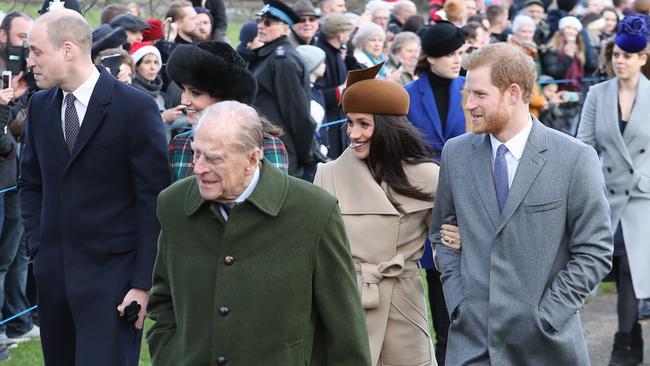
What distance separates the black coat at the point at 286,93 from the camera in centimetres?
916

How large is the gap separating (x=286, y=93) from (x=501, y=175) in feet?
13.7

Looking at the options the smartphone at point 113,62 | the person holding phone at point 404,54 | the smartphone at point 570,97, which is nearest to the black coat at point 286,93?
the smartphone at point 113,62

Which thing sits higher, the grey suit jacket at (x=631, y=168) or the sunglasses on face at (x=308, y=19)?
the grey suit jacket at (x=631, y=168)

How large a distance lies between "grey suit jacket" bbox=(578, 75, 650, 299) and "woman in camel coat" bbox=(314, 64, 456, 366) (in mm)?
2756

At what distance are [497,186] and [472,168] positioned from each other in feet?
0.48

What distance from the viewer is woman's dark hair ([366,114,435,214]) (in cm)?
588

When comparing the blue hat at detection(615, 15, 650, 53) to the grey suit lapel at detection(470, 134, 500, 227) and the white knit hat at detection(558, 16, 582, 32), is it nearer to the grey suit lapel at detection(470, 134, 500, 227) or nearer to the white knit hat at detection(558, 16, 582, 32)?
the grey suit lapel at detection(470, 134, 500, 227)

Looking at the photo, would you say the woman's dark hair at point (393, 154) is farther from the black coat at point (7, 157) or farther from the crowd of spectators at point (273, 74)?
the black coat at point (7, 157)

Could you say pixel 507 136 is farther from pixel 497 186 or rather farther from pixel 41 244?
pixel 41 244

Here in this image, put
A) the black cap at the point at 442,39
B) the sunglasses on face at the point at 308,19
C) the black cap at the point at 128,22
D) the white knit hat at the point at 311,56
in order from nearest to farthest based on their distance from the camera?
1. the black cap at the point at 442,39
2. the black cap at the point at 128,22
3. the white knit hat at the point at 311,56
4. the sunglasses on face at the point at 308,19

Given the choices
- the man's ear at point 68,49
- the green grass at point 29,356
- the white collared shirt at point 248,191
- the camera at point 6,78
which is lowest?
the green grass at point 29,356

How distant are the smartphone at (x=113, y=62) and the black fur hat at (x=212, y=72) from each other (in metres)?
2.78

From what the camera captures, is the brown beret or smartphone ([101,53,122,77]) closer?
the brown beret

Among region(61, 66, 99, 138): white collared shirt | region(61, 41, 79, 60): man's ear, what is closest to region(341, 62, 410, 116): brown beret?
region(61, 66, 99, 138): white collared shirt
